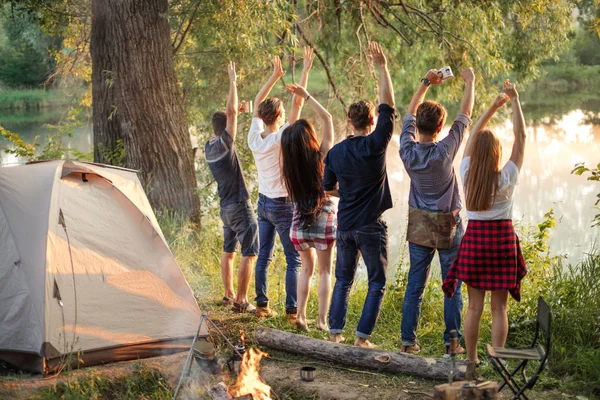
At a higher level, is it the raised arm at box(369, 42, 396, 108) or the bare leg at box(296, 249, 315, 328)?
the raised arm at box(369, 42, 396, 108)

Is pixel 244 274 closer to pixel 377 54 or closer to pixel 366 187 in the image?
pixel 366 187

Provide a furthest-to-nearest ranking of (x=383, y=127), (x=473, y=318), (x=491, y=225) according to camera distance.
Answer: (x=383, y=127) < (x=473, y=318) < (x=491, y=225)

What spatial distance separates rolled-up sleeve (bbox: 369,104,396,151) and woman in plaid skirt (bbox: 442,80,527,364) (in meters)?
0.53

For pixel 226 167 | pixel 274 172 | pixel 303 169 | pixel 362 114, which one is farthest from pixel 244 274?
pixel 362 114

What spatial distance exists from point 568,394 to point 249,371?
2023 mm

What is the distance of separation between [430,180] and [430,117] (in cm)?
42

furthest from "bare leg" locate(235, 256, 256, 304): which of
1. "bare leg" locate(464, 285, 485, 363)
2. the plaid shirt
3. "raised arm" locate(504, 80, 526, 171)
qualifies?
"raised arm" locate(504, 80, 526, 171)

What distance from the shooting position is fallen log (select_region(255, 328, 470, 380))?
4508mm

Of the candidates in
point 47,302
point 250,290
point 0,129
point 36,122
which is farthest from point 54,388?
point 36,122

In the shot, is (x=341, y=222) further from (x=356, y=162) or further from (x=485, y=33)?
(x=485, y=33)

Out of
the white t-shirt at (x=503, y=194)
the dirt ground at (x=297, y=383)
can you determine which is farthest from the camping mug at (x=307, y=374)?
the white t-shirt at (x=503, y=194)

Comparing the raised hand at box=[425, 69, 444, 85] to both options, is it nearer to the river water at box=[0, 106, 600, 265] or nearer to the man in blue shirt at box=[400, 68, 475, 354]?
the man in blue shirt at box=[400, 68, 475, 354]

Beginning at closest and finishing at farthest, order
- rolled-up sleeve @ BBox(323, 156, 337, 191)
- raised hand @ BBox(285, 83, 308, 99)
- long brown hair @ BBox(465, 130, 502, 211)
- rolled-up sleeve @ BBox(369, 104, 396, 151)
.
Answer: long brown hair @ BBox(465, 130, 502, 211)
rolled-up sleeve @ BBox(369, 104, 396, 151)
rolled-up sleeve @ BBox(323, 156, 337, 191)
raised hand @ BBox(285, 83, 308, 99)

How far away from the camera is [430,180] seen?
4621 mm
